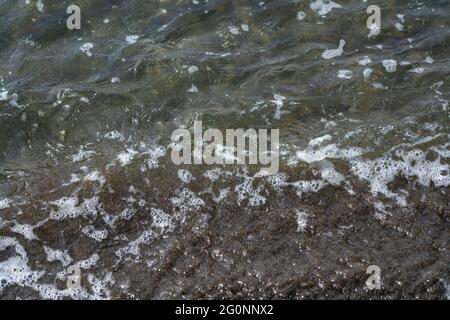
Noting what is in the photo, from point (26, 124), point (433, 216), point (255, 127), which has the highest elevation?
point (26, 124)

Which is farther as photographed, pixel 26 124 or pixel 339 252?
pixel 26 124

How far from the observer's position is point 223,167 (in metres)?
5.39

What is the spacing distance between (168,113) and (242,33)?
173 cm

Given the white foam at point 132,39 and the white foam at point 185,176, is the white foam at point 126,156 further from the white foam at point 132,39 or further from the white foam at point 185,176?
the white foam at point 132,39

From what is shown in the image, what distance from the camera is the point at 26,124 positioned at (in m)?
6.02

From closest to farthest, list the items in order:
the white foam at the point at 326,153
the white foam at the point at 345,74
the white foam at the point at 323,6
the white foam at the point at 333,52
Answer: the white foam at the point at 326,153 → the white foam at the point at 345,74 → the white foam at the point at 333,52 → the white foam at the point at 323,6

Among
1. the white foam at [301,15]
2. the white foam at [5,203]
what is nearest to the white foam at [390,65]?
the white foam at [301,15]

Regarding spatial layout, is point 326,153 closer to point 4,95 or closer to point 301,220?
point 301,220

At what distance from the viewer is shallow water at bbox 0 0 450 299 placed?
450 centimetres

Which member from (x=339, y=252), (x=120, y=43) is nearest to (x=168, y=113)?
(x=120, y=43)

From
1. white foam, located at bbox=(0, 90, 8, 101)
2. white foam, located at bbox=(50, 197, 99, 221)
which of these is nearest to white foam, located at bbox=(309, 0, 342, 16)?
white foam, located at bbox=(50, 197, 99, 221)

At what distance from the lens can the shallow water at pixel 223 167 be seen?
450 cm

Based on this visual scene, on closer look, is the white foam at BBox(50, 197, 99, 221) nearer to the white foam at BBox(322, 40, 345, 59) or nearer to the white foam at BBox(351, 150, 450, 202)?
the white foam at BBox(351, 150, 450, 202)
